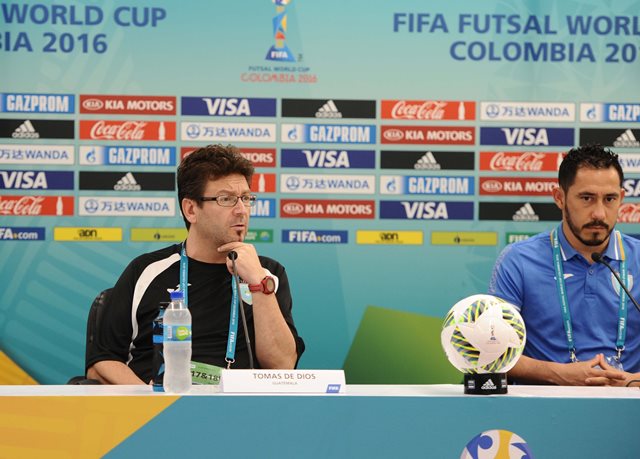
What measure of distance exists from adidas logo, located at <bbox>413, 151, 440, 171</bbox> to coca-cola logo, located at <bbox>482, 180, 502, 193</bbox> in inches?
10.2

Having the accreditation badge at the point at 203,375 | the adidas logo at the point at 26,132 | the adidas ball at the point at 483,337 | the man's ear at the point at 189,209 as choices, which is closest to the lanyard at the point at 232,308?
the man's ear at the point at 189,209

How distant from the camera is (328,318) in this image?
450 cm

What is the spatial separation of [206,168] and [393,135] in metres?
1.73

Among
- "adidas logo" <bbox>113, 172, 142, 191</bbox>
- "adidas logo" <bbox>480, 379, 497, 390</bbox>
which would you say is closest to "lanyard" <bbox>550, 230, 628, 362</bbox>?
"adidas logo" <bbox>480, 379, 497, 390</bbox>

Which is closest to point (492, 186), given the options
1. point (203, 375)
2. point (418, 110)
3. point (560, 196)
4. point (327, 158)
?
point (418, 110)

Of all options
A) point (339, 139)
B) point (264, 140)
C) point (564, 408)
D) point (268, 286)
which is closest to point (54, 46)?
point (264, 140)

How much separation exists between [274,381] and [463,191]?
2.67 meters

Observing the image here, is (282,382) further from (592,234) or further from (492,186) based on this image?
(492,186)

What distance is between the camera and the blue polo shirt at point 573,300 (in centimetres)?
310

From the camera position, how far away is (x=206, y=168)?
301cm

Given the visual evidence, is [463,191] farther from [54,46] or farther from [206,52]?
[54,46]

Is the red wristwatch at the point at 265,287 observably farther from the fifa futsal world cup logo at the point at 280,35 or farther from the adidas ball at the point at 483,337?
the fifa futsal world cup logo at the point at 280,35

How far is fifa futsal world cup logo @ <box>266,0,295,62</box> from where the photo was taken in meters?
4.46

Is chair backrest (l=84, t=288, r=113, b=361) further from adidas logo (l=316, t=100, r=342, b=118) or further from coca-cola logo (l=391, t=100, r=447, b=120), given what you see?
coca-cola logo (l=391, t=100, r=447, b=120)
